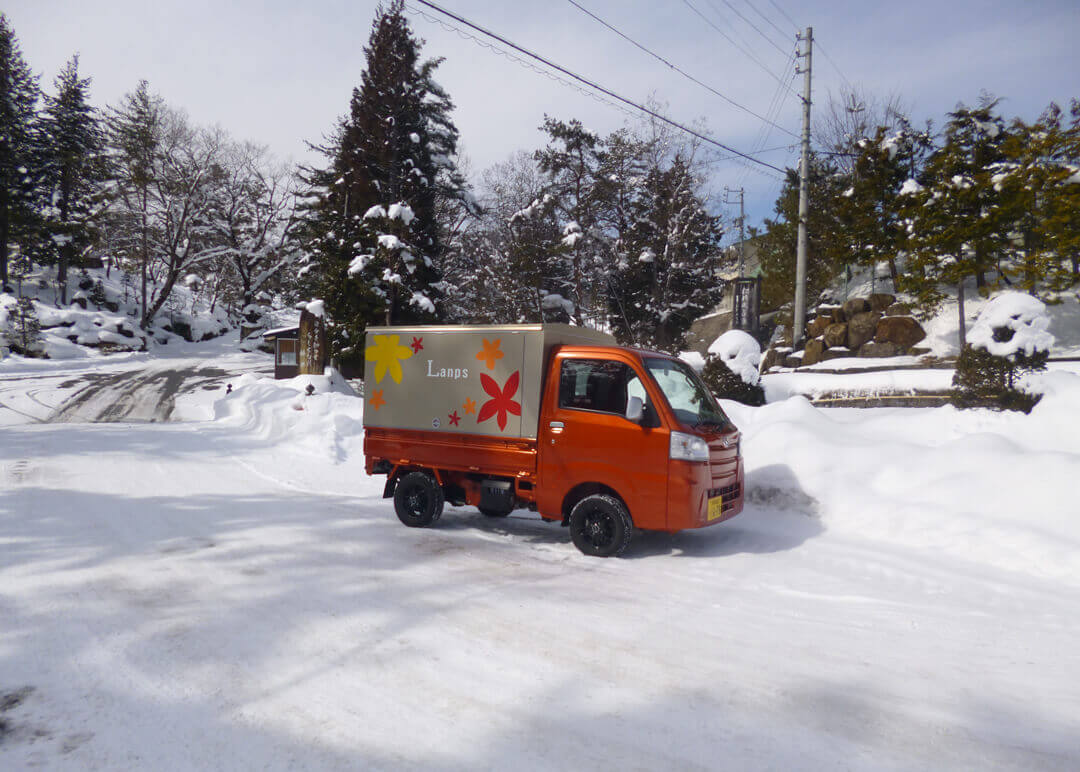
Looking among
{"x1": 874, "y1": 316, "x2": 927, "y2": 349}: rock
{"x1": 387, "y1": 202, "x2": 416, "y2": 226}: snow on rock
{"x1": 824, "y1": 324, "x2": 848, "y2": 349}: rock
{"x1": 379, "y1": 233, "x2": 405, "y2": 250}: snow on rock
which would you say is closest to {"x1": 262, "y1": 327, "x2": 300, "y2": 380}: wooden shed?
{"x1": 379, "y1": 233, "x2": 405, "y2": 250}: snow on rock

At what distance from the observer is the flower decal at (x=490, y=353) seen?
704cm

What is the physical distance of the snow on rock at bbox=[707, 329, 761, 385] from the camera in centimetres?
1394

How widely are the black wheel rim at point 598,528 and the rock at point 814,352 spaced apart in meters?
18.8

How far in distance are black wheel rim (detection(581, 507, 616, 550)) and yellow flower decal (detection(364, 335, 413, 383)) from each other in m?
2.95

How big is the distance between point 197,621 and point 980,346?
11.8 metres

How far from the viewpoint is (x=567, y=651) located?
4.09 meters

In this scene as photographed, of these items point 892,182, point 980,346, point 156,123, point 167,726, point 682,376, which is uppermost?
point 156,123

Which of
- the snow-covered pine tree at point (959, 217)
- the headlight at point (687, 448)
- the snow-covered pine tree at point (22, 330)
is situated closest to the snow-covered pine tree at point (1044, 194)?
the snow-covered pine tree at point (959, 217)

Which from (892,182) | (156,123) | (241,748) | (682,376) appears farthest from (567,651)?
(156,123)

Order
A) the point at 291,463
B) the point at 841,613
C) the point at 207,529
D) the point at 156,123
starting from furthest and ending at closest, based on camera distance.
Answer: the point at 156,123, the point at 291,463, the point at 207,529, the point at 841,613

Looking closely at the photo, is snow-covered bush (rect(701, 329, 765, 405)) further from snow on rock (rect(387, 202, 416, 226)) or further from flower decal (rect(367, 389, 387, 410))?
snow on rock (rect(387, 202, 416, 226))

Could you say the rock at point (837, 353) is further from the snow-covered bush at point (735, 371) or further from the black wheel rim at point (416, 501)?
the black wheel rim at point (416, 501)

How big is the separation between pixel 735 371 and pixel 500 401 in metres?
8.53

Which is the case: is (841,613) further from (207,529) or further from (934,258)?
(934,258)
